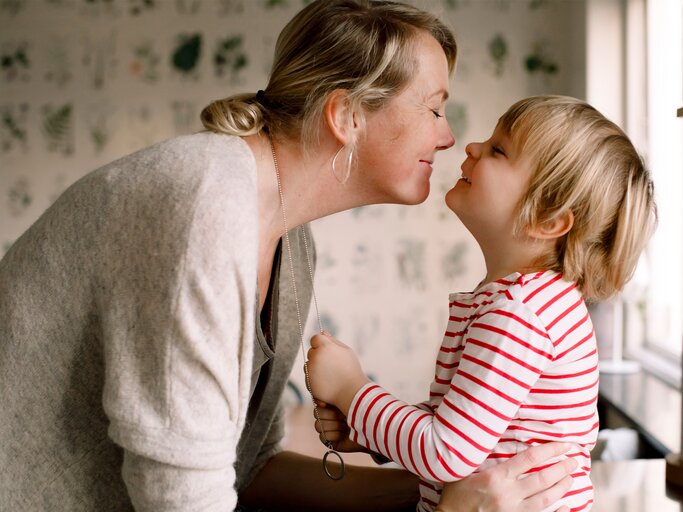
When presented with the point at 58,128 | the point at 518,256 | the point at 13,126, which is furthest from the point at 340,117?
the point at 13,126

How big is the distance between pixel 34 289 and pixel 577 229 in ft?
2.68

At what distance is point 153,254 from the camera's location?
0.90 meters

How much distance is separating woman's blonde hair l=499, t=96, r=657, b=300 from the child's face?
0.06 feet

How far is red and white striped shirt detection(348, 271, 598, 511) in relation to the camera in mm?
1028

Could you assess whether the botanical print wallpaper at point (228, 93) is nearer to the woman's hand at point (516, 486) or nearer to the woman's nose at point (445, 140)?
the woman's nose at point (445, 140)

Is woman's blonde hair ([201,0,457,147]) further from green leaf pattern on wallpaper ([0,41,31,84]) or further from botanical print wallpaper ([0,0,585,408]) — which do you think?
green leaf pattern on wallpaper ([0,41,31,84])

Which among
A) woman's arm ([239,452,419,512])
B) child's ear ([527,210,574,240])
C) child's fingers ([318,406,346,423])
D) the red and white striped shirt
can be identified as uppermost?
Answer: child's ear ([527,210,574,240])

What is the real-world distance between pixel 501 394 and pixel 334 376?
0.94 ft

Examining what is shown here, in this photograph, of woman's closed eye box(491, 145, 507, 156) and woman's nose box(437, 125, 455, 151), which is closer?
woman's closed eye box(491, 145, 507, 156)

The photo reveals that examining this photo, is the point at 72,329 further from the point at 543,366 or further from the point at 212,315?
the point at 543,366

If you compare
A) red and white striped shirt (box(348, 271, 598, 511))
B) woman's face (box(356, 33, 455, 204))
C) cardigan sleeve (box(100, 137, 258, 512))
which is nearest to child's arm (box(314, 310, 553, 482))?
red and white striped shirt (box(348, 271, 598, 511))

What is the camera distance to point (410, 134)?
1320 millimetres

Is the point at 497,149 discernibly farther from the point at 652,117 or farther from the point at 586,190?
the point at 652,117

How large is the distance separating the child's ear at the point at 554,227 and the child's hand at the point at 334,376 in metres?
0.36
